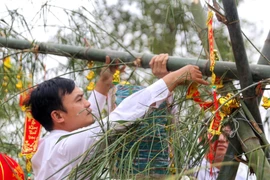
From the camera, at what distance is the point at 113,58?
80.8 inches

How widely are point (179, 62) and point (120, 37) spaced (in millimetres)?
1585

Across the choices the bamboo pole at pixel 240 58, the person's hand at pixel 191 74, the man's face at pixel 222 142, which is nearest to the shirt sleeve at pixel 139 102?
the person's hand at pixel 191 74

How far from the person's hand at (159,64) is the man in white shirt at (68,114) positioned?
2cm

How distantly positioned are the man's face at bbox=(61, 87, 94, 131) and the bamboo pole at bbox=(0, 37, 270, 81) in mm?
144

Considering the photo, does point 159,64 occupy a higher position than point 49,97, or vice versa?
point 159,64

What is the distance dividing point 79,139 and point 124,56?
29 cm

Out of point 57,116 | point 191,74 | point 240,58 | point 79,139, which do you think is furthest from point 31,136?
point 240,58

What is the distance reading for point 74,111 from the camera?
2.22m

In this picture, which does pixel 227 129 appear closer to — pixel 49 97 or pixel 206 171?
pixel 206 171

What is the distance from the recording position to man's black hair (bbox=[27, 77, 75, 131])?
2256mm

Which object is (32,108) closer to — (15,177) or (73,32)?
(15,177)

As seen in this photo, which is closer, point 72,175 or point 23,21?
point 72,175

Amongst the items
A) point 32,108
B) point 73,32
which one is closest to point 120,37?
point 73,32

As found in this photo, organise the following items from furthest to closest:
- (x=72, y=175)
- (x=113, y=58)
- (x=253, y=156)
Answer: (x=113, y=58), (x=72, y=175), (x=253, y=156)
